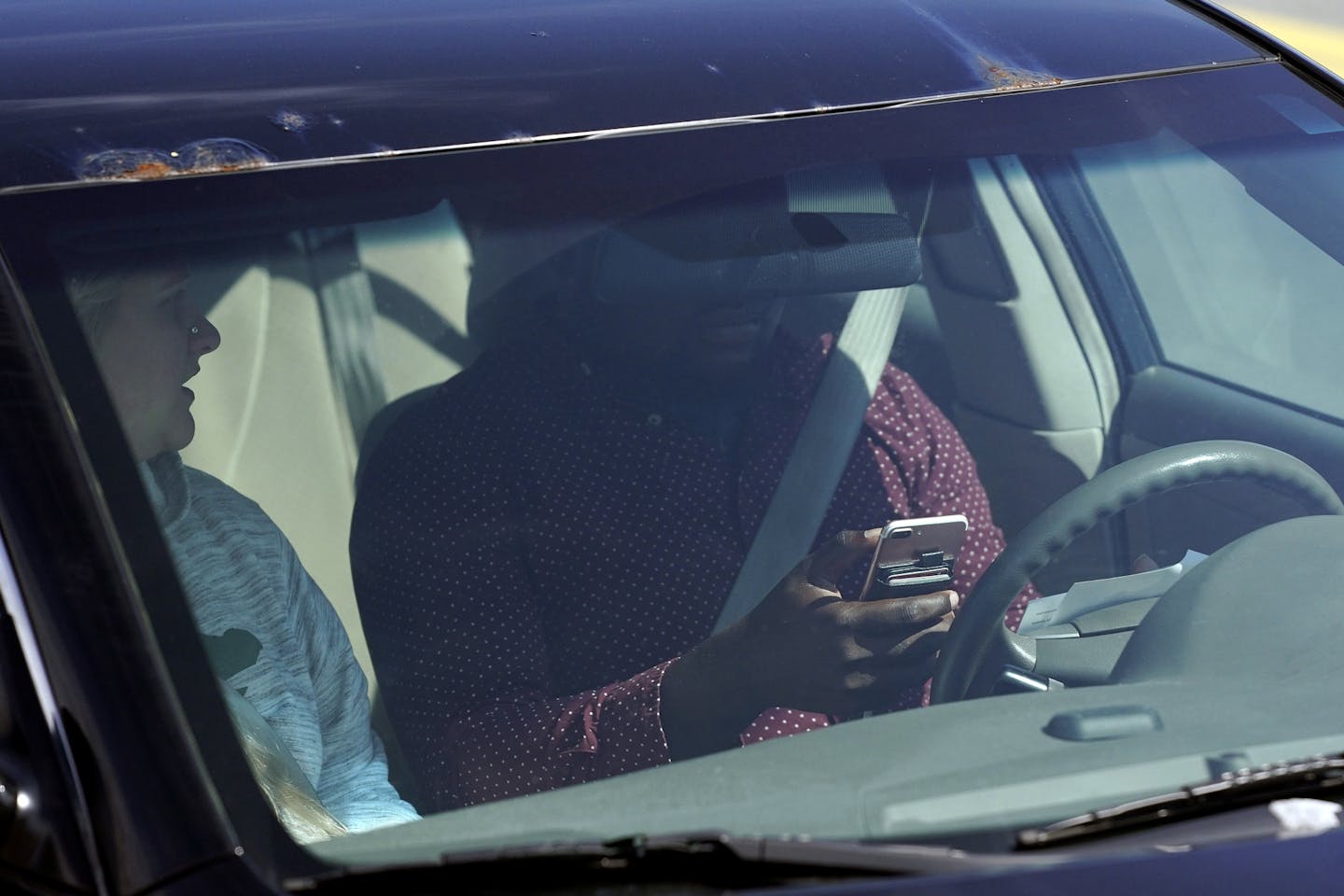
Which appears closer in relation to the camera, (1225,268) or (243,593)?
(243,593)

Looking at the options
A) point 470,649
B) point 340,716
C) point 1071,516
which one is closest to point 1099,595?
point 1071,516

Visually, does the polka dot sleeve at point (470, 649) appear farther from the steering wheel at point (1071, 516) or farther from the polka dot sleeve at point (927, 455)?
the polka dot sleeve at point (927, 455)

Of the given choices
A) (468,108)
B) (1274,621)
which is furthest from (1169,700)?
(468,108)

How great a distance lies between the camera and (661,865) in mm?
1049

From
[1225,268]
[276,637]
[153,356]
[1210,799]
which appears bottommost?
[1210,799]

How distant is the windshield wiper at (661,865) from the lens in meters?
1.04

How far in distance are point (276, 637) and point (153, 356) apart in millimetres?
276

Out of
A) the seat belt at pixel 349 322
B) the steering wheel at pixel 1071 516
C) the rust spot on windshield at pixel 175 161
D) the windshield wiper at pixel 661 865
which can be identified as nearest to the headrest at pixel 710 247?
the seat belt at pixel 349 322

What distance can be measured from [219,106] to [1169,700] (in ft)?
3.33

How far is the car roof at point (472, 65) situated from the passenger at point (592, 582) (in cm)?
22

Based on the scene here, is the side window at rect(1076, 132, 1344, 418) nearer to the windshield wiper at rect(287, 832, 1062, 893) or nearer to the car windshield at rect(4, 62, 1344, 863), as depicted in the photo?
the car windshield at rect(4, 62, 1344, 863)

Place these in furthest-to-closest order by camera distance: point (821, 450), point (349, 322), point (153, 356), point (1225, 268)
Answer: point (1225, 268), point (821, 450), point (349, 322), point (153, 356)

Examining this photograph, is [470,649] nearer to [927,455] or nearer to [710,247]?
[710,247]

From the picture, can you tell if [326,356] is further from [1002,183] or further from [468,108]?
[1002,183]
